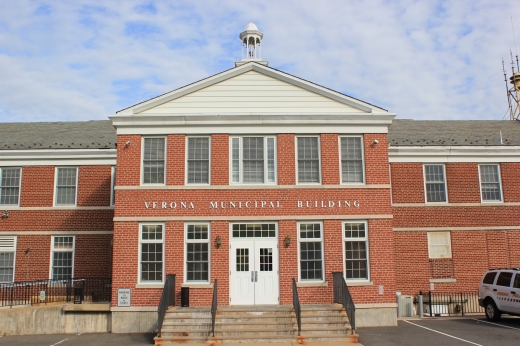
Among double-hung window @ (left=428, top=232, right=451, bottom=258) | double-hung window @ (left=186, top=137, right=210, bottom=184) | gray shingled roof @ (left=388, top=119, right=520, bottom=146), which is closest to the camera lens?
double-hung window @ (left=186, top=137, right=210, bottom=184)

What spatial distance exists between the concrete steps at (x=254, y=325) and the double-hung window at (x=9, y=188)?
1099 cm

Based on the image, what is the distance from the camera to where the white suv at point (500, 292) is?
17.3 meters

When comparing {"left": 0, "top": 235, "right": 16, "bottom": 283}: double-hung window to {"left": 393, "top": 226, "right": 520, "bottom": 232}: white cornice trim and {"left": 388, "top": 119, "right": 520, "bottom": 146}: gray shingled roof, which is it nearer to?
{"left": 393, "top": 226, "right": 520, "bottom": 232}: white cornice trim

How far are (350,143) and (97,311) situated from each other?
10.9 metres

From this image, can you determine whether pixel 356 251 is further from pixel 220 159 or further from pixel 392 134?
pixel 392 134

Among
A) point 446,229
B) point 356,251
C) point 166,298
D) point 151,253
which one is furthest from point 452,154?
point 166,298

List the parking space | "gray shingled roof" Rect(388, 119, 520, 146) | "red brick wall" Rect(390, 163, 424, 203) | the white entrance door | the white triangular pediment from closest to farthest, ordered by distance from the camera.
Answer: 1. the parking space
2. the white entrance door
3. the white triangular pediment
4. "red brick wall" Rect(390, 163, 424, 203)
5. "gray shingled roof" Rect(388, 119, 520, 146)

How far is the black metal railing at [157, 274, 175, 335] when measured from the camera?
15086 mm

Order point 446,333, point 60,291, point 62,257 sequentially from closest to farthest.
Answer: point 446,333, point 60,291, point 62,257

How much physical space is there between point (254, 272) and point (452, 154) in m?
→ 11.4

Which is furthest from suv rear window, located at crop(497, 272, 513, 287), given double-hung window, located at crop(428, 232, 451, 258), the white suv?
double-hung window, located at crop(428, 232, 451, 258)

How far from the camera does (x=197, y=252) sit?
17.9m

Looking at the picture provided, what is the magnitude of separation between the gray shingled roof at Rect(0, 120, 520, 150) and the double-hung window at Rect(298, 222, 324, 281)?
25.4 feet

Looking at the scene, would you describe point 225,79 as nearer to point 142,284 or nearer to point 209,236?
point 209,236
